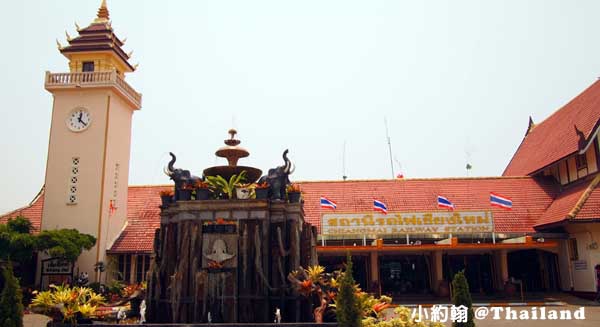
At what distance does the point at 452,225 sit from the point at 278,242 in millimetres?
11384

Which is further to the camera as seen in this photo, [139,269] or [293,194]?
[139,269]

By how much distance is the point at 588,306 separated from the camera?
60.3 ft

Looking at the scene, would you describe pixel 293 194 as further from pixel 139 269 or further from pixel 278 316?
pixel 139 269

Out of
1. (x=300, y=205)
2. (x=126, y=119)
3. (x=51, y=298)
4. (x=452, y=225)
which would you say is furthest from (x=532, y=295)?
(x=126, y=119)

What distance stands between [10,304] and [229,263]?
4340 millimetres

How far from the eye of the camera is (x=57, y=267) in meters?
22.2

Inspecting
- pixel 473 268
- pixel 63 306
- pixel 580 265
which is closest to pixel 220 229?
pixel 63 306

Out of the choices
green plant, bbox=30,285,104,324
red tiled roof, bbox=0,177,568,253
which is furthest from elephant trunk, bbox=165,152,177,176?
red tiled roof, bbox=0,177,568,253

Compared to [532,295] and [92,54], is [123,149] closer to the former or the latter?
[92,54]

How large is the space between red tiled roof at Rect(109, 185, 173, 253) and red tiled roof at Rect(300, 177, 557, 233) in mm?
7407

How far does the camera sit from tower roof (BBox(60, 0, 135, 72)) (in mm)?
24938

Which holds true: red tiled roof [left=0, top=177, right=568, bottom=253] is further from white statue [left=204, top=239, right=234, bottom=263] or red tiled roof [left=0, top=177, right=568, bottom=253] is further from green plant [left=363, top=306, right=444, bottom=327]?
green plant [left=363, top=306, right=444, bottom=327]

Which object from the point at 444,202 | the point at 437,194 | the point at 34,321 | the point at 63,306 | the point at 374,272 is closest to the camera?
the point at 63,306

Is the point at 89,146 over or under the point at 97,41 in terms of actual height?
under
